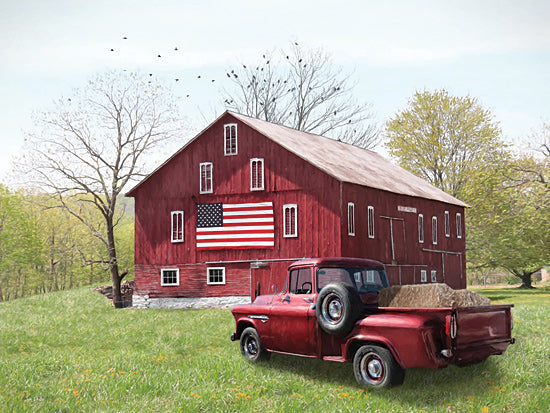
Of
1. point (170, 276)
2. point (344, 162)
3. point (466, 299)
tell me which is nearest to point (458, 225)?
point (344, 162)

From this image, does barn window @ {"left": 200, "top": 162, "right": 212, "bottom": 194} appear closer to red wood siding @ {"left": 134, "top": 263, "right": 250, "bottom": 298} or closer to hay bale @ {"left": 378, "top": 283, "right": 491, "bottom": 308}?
red wood siding @ {"left": 134, "top": 263, "right": 250, "bottom": 298}

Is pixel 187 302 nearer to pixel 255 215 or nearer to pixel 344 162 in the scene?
pixel 255 215

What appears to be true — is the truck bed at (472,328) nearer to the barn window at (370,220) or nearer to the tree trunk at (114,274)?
the barn window at (370,220)

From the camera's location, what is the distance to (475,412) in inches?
322

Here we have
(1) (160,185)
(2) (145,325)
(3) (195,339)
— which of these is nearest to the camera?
(3) (195,339)

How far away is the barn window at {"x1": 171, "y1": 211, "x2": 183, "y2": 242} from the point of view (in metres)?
29.9

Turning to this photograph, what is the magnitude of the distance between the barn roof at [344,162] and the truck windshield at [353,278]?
14589 millimetres

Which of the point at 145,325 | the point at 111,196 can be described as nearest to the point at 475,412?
the point at 145,325

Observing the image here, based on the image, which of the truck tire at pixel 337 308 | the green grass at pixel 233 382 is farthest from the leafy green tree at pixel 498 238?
the truck tire at pixel 337 308

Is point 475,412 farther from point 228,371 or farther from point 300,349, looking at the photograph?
point 228,371

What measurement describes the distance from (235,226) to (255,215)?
1.16m

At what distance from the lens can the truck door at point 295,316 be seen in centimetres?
1047

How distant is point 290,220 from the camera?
89.1 ft

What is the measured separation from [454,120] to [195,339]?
37.0 meters
